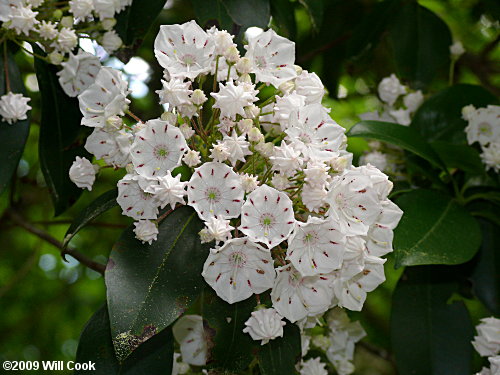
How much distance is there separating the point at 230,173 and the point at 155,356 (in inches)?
22.6

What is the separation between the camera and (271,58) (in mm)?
1745

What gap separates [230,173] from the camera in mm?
1502

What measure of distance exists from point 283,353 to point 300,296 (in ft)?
0.57

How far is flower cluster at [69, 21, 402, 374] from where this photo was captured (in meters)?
1.48

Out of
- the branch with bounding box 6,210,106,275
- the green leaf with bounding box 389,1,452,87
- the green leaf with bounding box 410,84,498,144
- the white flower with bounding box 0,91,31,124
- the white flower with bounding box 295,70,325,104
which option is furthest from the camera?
the green leaf with bounding box 389,1,452,87

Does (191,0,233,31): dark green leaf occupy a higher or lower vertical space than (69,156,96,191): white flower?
higher

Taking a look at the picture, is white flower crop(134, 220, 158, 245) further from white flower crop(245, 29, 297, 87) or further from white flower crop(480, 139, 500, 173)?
white flower crop(480, 139, 500, 173)

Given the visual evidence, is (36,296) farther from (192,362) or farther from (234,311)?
(234,311)

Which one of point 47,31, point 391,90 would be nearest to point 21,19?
point 47,31

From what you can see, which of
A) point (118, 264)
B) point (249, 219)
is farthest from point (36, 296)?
point (249, 219)

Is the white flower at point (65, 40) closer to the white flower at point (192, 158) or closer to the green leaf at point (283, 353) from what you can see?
the white flower at point (192, 158)

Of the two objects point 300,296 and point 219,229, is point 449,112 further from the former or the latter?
point 219,229

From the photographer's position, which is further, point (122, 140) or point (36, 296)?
point (36, 296)

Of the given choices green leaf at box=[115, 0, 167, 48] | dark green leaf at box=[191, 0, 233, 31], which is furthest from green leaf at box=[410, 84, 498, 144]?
green leaf at box=[115, 0, 167, 48]
